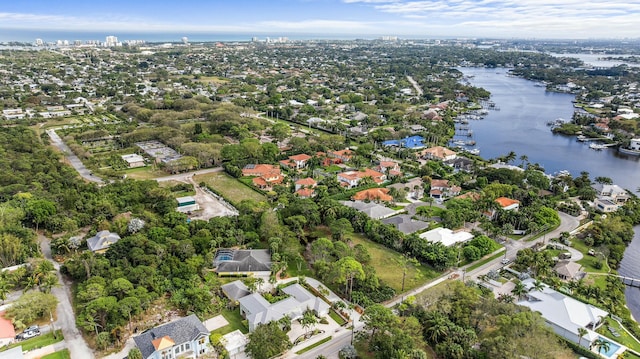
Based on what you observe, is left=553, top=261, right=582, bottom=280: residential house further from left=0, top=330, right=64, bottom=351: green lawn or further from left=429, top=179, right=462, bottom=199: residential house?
left=0, top=330, right=64, bottom=351: green lawn

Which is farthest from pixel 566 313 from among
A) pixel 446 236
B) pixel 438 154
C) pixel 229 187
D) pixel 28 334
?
pixel 438 154

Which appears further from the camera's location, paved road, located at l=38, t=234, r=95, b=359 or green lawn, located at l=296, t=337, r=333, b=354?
green lawn, located at l=296, t=337, r=333, b=354

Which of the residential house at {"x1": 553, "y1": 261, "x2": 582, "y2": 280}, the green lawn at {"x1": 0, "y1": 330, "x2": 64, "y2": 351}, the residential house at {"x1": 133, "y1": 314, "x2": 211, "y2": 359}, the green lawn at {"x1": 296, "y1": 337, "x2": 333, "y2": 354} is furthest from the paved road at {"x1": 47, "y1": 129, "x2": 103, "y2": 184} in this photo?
the residential house at {"x1": 553, "y1": 261, "x2": 582, "y2": 280}

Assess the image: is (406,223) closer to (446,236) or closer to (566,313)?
(446,236)

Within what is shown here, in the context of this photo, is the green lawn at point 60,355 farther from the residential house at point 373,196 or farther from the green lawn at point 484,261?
the residential house at point 373,196

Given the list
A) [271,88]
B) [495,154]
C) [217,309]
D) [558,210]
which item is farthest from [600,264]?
[271,88]
